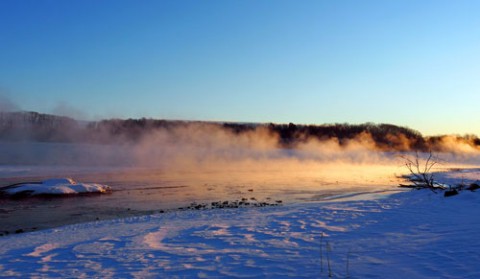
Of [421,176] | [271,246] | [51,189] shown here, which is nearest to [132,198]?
[51,189]

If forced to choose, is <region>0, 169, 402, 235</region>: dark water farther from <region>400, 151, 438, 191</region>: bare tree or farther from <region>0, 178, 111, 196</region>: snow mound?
<region>400, 151, 438, 191</region>: bare tree

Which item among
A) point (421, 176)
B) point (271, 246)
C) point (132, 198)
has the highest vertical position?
point (421, 176)

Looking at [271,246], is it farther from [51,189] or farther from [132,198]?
[51,189]

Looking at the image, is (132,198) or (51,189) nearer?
(132,198)

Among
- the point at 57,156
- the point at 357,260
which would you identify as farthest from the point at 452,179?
the point at 57,156

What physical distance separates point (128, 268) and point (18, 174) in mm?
26512

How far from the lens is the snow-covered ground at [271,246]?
22.8 feet

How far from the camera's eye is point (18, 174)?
99.4ft

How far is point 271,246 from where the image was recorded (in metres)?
8.68

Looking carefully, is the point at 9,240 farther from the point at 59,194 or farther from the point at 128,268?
the point at 59,194

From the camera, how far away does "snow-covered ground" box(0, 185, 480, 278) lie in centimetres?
696

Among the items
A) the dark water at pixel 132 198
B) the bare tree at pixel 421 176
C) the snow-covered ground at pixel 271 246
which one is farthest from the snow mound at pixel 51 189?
the bare tree at pixel 421 176

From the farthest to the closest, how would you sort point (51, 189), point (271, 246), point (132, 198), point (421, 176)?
1. point (421, 176)
2. point (51, 189)
3. point (132, 198)
4. point (271, 246)

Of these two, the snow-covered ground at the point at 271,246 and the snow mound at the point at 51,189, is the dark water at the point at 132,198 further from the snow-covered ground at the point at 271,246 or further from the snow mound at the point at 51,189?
the snow-covered ground at the point at 271,246
